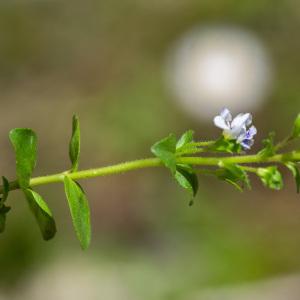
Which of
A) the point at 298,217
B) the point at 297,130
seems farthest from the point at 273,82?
the point at 297,130

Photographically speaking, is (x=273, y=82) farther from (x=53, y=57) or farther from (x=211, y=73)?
(x=53, y=57)

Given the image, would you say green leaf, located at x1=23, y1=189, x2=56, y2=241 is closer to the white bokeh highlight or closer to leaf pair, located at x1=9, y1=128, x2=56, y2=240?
leaf pair, located at x1=9, y1=128, x2=56, y2=240

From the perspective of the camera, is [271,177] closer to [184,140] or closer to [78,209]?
[184,140]

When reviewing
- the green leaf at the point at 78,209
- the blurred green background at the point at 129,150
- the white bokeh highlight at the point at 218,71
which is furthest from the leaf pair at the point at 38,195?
the white bokeh highlight at the point at 218,71

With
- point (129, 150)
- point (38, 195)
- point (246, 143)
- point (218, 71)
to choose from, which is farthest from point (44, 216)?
point (218, 71)

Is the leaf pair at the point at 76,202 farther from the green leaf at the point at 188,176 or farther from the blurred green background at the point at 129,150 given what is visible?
the blurred green background at the point at 129,150

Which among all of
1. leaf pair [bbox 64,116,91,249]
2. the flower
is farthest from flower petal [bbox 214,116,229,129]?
leaf pair [bbox 64,116,91,249]
